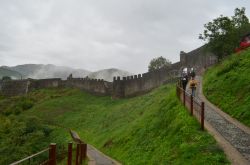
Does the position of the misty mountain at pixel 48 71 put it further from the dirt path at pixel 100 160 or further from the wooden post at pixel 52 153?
the wooden post at pixel 52 153

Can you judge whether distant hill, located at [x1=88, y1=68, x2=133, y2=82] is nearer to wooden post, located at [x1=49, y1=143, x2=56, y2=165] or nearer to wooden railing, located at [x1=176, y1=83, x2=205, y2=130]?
wooden railing, located at [x1=176, y1=83, x2=205, y2=130]

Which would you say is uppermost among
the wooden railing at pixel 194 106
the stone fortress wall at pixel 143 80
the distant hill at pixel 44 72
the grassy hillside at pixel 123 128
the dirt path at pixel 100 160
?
the distant hill at pixel 44 72

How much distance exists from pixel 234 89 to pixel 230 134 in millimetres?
6510

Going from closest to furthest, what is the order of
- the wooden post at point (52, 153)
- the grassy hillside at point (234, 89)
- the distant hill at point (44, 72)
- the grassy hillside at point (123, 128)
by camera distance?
the wooden post at point (52, 153), the grassy hillside at point (123, 128), the grassy hillside at point (234, 89), the distant hill at point (44, 72)

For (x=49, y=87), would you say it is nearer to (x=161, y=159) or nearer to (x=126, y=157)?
(x=126, y=157)

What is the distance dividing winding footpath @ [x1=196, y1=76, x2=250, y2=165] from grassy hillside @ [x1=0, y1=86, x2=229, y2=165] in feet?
1.38

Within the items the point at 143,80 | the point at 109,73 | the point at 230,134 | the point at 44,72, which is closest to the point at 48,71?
the point at 44,72

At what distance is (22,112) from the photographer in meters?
52.2

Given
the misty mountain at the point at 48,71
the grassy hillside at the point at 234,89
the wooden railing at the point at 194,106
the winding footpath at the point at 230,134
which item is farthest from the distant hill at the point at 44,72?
the winding footpath at the point at 230,134

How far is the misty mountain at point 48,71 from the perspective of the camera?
14588 cm

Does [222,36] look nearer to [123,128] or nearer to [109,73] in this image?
[123,128]

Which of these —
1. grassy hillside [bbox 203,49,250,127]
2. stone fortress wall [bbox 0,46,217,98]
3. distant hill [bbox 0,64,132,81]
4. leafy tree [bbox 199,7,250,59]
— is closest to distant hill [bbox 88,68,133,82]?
distant hill [bbox 0,64,132,81]

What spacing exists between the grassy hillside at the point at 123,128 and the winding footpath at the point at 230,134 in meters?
0.42

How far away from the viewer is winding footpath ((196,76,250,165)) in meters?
12.8
